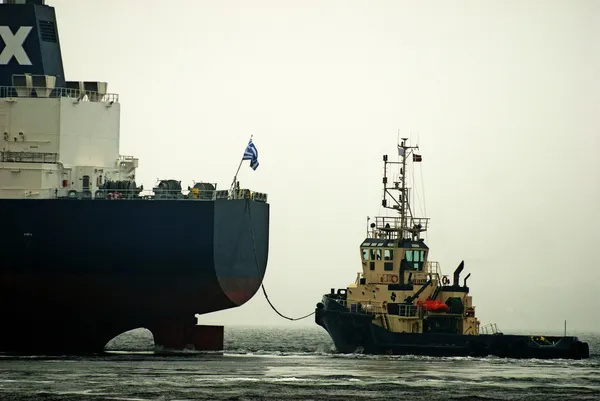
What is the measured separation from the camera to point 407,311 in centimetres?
5928

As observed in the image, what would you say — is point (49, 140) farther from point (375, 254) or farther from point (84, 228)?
point (375, 254)

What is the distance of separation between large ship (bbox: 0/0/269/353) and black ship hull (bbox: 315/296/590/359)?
4510mm

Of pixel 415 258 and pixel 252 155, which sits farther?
pixel 415 258

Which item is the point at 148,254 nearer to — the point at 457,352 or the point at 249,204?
the point at 249,204

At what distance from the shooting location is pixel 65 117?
2267 inches

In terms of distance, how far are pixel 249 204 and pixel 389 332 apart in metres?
6.64

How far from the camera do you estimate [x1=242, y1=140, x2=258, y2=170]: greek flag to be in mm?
58375

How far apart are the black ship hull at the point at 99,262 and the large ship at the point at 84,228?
33 millimetres

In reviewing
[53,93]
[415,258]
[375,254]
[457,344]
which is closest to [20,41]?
[53,93]

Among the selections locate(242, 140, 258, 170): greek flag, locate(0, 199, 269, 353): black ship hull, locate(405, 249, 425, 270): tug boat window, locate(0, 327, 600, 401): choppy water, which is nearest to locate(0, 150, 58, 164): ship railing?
locate(0, 199, 269, 353): black ship hull

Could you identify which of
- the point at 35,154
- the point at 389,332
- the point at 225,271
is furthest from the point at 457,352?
the point at 35,154

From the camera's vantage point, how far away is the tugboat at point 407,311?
2304 inches

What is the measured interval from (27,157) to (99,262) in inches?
188

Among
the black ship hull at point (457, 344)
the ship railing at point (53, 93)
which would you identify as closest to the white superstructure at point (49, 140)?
the ship railing at point (53, 93)
